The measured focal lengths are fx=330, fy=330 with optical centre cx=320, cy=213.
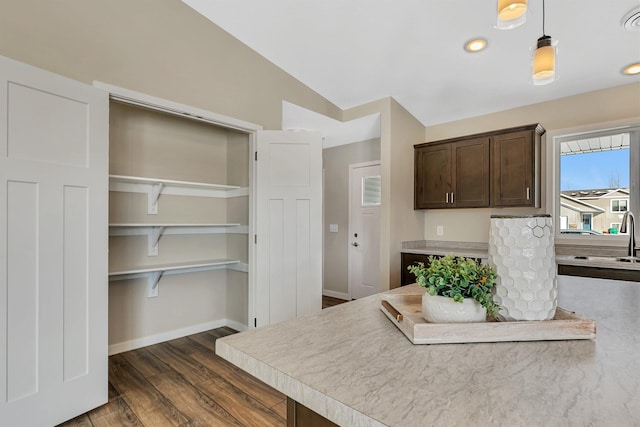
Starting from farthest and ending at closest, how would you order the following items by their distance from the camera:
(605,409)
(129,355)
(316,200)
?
(316,200) < (129,355) < (605,409)

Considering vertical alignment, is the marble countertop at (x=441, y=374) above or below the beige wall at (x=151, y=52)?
below

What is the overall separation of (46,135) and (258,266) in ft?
6.20

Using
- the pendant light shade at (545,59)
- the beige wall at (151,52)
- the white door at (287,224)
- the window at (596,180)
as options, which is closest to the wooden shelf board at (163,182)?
the white door at (287,224)

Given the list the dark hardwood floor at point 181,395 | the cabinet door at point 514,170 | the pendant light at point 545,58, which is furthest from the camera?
the cabinet door at point 514,170

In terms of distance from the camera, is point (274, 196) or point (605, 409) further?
point (274, 196)

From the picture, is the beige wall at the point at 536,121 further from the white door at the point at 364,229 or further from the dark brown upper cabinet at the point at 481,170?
the white door at the point at 364,229

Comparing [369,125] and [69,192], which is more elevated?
[369,125]

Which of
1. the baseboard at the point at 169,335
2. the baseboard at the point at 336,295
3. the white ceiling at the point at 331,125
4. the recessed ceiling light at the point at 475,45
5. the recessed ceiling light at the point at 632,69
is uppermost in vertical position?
the recessed ceiling light at the point at 475,45

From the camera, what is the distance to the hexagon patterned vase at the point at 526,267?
2.79ft

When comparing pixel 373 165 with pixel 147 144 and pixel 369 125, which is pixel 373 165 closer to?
pixel 369 125

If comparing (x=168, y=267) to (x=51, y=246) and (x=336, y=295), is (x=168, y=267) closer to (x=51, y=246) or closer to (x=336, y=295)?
(x=51, y=246)

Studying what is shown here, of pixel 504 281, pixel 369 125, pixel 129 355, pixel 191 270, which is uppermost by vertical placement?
pixel 369 125

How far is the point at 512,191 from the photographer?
3.49 m

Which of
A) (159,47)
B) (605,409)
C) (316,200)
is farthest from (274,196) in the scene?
(605,409)
